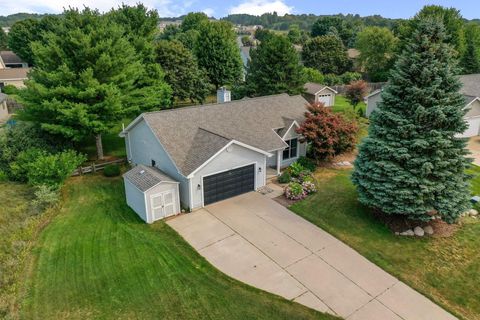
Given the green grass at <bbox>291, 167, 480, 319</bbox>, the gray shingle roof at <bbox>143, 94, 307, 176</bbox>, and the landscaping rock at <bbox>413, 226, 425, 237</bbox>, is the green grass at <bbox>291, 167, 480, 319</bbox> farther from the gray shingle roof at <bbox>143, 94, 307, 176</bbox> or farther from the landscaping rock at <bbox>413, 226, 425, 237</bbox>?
the gray shingle roof at <bbox>143, 94, 307, 176</bbox>

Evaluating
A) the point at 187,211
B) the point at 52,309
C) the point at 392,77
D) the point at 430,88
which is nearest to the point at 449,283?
the point at 430,88

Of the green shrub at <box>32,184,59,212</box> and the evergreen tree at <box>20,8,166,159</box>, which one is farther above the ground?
the evergreen tree at <box>20,8,166,159</box>

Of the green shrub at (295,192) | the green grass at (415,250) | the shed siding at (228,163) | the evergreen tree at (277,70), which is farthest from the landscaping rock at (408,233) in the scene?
the evergreen tree at (277,70)

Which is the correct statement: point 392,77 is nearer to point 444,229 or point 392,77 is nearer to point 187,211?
point 444,229

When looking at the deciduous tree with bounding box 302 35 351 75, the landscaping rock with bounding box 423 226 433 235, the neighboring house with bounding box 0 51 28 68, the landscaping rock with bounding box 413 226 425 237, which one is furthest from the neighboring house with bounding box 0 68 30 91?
the landscaping rock with bounding box 423 226 433 235

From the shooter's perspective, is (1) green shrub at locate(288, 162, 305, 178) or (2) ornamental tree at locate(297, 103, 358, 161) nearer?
(1) green shrub at locate(288, 162, 305, 178)

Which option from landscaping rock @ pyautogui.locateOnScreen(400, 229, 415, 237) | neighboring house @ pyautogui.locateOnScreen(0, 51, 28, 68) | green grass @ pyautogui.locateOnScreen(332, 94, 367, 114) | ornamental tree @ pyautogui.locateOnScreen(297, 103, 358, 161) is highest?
neighboring house @ pyautogui.locateOnScreen(0, 51, 28, 68)
